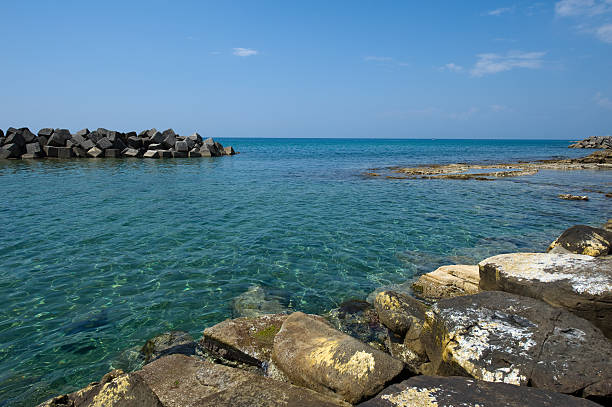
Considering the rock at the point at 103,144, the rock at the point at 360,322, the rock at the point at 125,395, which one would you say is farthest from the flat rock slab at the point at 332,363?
the rock at the point at 103,144

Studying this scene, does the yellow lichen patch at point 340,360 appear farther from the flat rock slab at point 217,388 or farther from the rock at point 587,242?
the rock at point 587,242

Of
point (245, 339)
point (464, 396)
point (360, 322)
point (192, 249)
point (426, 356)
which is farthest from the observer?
point (192, 249)

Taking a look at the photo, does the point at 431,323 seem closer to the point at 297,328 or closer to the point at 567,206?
the point at 297,328

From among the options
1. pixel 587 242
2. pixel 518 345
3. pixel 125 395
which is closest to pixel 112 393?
pixel 125 395

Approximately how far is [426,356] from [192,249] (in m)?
8.03

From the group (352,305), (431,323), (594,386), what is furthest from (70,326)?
(594,386)

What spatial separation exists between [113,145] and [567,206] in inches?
1859

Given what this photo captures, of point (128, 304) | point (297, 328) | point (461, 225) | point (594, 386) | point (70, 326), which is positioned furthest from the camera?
point (461, 225)

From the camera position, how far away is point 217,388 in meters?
4.30

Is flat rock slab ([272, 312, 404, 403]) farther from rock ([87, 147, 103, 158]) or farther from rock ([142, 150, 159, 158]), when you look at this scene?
rock ([87, 147, 103, 158])

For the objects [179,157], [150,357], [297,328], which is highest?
[179,157]

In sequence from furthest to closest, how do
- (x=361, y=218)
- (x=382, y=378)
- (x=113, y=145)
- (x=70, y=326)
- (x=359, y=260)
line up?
1. (x=113, y=145)
2. (x=361, y=218)
3. (x=359, y=260)
4. (x=70, y=326)
5. (x=382, y=378)

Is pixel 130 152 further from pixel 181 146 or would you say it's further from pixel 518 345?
pixel 518 345

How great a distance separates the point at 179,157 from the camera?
46.4 meters
